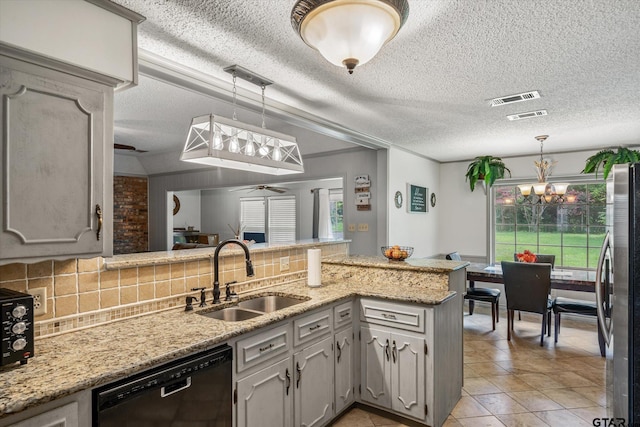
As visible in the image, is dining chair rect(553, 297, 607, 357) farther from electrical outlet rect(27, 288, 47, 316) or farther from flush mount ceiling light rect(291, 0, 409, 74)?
electrical outlet rect(27, 288, 47, 316)

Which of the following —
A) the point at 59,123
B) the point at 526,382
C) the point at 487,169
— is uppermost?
the point at 487,169

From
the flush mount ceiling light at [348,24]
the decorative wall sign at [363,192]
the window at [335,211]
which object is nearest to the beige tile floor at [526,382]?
the decorative wall sign at [363,192]

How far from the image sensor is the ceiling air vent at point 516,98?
2.90m

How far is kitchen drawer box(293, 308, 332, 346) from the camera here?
2.18m

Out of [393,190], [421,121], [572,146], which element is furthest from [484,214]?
[421,121]

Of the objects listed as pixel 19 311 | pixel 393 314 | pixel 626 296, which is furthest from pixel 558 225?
pixel 19 311

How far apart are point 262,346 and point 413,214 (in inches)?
157

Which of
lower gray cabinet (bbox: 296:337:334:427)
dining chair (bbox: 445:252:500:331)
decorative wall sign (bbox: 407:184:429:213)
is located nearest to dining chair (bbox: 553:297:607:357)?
dining chair (bbox: 445:252:500:331)

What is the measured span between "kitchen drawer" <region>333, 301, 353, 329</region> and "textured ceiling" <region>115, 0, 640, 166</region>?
5.29 ft

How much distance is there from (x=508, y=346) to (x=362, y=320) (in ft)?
7.80

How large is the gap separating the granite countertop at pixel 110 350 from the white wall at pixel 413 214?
2578 millimetres

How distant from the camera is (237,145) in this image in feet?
7.82

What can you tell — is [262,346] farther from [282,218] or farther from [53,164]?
[282,218]

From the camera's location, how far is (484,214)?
6.04 m
